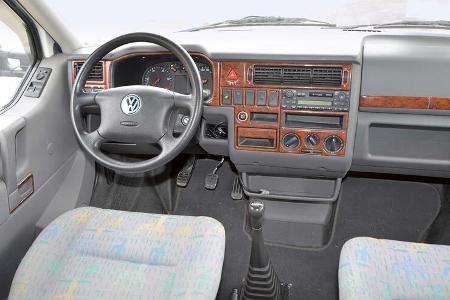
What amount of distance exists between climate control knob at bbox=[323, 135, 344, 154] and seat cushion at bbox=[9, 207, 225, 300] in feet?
2.27

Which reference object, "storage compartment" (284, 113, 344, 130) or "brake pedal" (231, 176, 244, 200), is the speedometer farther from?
"brake pedal" (231, 176, 244, 200)

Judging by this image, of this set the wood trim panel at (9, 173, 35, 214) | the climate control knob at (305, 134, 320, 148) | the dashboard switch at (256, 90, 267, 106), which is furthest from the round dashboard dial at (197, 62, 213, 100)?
the wood trim panel at (9, 173, 35, 214)

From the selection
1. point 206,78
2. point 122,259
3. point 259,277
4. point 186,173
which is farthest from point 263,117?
point 122,259

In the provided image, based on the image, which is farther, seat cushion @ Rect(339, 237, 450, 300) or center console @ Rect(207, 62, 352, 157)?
center console @ Rect(207, 62, 352, 157)

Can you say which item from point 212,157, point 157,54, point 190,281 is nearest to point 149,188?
point 212,157

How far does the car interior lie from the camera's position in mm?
1511

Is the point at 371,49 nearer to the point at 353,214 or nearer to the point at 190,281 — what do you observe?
the point at 353,214

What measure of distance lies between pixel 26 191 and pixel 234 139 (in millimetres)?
942

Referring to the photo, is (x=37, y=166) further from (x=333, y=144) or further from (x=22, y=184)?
(x=333, y=144)

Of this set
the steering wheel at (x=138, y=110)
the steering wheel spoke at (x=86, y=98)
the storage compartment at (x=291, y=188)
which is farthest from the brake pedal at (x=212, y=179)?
the steering wheel spoke at (x=86, y=98)

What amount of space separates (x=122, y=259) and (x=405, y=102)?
1.30 metres

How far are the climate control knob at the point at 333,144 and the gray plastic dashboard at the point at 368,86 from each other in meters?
0.04

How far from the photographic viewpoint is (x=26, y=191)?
196cm

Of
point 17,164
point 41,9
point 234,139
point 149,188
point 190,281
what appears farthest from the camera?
point 149,188
